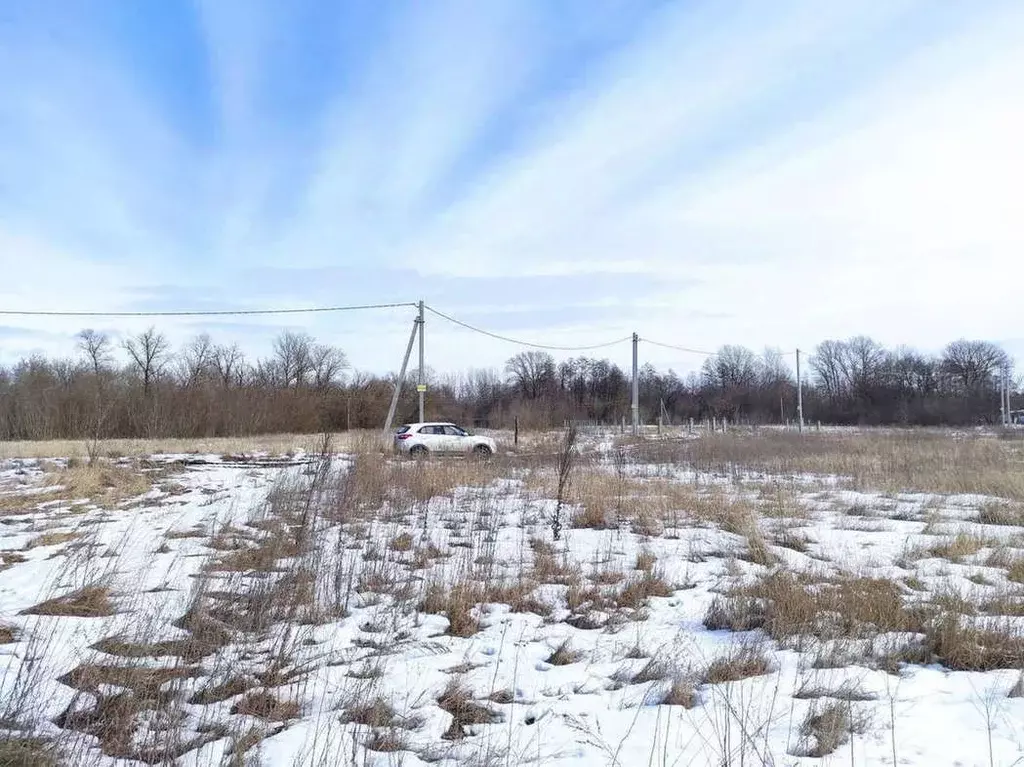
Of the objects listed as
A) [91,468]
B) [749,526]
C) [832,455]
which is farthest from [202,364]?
[749,526]

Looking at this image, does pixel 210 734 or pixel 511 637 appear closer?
pixel 210 734

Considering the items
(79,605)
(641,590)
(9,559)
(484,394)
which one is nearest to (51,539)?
(9,559)

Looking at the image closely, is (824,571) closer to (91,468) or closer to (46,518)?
(46,518)

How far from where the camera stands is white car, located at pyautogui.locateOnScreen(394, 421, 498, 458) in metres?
23.1

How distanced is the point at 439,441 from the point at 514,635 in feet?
61.8

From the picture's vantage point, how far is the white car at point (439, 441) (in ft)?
75.9

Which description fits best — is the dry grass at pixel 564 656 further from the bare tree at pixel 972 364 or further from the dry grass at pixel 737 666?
the bare tree at pixel 972 364

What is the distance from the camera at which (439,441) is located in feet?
77.5

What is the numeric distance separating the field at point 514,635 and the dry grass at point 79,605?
0.02 meters

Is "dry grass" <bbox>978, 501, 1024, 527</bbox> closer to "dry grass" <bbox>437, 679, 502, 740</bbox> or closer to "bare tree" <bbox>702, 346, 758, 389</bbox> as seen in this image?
"dry grass" <bbox>437, 679, 502, 740</bbox>

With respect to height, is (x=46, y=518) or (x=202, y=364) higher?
(x=202, y=364)

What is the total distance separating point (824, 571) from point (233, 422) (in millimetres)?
38845

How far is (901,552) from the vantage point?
289 inches

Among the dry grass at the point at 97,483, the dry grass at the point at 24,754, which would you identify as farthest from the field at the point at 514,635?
the dry grass at the point at 97,483
